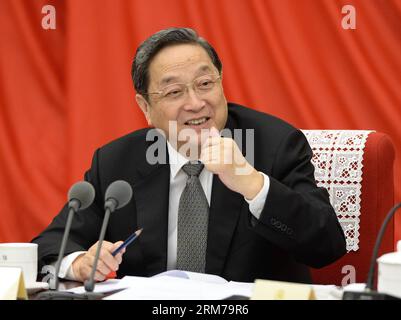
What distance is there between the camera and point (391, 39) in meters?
3.60

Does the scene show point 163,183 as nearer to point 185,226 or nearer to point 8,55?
point 185,226

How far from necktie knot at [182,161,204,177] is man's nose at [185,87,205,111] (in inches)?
6.7

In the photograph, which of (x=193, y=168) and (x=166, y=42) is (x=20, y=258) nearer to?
(x=193, y=168)

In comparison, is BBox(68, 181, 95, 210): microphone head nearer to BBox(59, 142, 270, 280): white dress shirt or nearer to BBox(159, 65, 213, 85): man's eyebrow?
BBox(59, 142, 270, 280): white dress shirt

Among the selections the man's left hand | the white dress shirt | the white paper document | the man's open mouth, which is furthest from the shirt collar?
the white paper document

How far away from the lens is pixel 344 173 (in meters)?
2.31

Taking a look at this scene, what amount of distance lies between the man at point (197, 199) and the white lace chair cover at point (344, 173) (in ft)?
0.34

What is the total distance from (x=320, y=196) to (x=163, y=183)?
478 millimetres

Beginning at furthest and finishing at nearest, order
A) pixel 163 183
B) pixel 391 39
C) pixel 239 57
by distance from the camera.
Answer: pixel 239 57 < pixel 391 39 < pixel 163 183

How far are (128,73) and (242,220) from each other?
2.02 m

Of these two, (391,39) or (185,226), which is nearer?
(185,226)

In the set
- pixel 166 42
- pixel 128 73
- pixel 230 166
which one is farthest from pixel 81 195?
pixel 128 73

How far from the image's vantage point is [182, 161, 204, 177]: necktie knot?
7.45 feet
